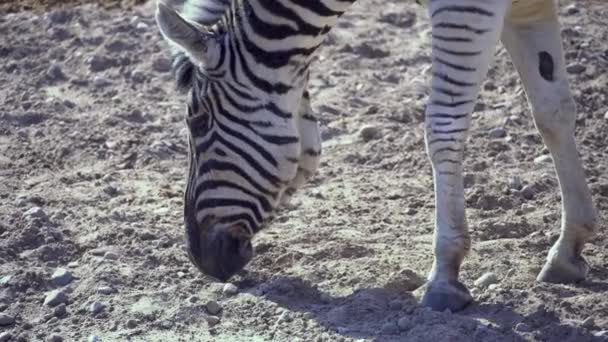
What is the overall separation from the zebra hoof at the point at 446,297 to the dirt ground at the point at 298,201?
7cm

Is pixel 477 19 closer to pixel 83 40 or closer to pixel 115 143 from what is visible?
pixel 115 143

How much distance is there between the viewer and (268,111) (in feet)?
22.0

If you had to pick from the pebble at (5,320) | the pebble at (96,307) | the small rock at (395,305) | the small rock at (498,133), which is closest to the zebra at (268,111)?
the small rock at (395,305)

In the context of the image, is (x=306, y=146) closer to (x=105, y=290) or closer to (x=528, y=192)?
(x=105, y=290)

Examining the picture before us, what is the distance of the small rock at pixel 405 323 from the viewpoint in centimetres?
635

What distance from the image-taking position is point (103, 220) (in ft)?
26.3

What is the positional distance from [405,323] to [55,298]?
2032 millimetres

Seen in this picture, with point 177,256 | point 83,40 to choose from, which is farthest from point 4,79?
point 177,256

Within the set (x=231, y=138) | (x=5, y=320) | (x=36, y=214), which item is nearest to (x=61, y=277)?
(x=5, y=320)

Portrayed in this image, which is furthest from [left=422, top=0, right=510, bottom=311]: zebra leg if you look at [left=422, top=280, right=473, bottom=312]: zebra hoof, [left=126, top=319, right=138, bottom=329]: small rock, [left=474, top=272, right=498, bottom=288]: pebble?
[left=126, top=319, right=138, bottom=329]: small rock

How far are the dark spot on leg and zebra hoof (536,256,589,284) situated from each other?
1097 millimetres

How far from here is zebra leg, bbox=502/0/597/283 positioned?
712 cm

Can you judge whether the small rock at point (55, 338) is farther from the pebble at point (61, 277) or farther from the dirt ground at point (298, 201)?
the pebble at point (61, 277)

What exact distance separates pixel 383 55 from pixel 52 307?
4900 millimetres
